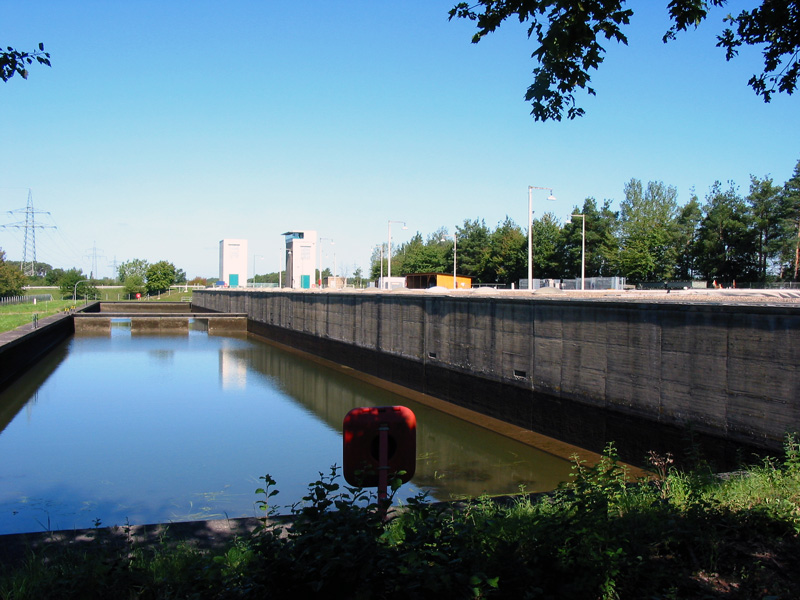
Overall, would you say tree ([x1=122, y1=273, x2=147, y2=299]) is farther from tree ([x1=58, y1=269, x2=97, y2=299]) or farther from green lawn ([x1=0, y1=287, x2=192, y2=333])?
tree ([x1=58, y1=269, x2=97, y2=299])

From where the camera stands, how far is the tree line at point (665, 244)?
48.3 metres

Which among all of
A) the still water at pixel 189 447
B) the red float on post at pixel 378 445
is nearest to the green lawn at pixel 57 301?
the still water at pixel 189 447

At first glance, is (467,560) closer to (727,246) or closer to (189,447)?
(189,447)

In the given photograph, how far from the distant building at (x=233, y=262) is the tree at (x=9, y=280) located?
23471mm

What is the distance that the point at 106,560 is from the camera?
177 inches

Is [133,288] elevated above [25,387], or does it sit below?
above

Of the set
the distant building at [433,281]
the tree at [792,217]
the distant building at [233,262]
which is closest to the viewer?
the tree at [792,217]

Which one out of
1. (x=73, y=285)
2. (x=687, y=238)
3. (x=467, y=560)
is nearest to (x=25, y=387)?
(x=467, y=560)

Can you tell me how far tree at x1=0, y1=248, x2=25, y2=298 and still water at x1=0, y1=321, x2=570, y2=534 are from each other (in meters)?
43.2

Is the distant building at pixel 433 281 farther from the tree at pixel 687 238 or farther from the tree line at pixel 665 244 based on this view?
the tree at pixel 687 238

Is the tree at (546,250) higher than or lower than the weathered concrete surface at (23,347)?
higher

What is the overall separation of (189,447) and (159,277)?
100647 mm

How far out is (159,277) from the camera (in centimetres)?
10869

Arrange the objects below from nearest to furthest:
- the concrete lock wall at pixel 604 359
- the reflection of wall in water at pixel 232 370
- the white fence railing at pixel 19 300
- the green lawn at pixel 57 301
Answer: the concrete lock wall at pixel 604 359 → the reflection of wall in water at pixel 232 370 → the green lawn at pixel 57 301 → the white fence railing at pixel 19 300
